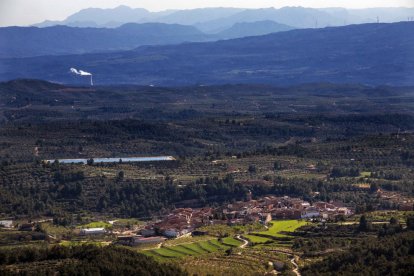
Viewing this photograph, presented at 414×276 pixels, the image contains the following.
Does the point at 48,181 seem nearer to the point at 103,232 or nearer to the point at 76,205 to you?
the point at 76,205

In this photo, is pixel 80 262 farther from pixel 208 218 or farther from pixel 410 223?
pixel 208 218

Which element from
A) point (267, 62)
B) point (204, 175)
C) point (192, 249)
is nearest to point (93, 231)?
point (192, 249)

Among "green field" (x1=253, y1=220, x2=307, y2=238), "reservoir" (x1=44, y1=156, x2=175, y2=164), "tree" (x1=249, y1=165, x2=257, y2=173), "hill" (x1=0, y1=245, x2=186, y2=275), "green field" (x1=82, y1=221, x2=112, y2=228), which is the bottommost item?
"reservoir" (x1=44, y1=156, x2=175, y2=164)

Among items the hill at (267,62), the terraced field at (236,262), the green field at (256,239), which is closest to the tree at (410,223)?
the terraced field at (236,262)

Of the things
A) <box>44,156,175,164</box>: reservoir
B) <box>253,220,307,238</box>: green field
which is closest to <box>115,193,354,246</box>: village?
<box>253,220,307,238</box>: green field

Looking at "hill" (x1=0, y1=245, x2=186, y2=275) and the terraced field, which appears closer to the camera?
"hill" (x1=0, y1=245, x2=186, y2=275)

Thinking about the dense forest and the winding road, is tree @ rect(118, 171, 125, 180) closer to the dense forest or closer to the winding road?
the dense forest

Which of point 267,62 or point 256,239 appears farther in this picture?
point 267,62

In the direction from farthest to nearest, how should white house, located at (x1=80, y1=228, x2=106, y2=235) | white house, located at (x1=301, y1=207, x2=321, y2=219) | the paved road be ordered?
white house, located at (x1=301, y1=207, x2=321, y2=219), white house, located at (x1=80, y1=228, x2=106, y2=235), the paved road

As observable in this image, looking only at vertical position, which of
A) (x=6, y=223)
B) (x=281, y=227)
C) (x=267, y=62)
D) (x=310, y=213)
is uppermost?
(x=281, y=227)
